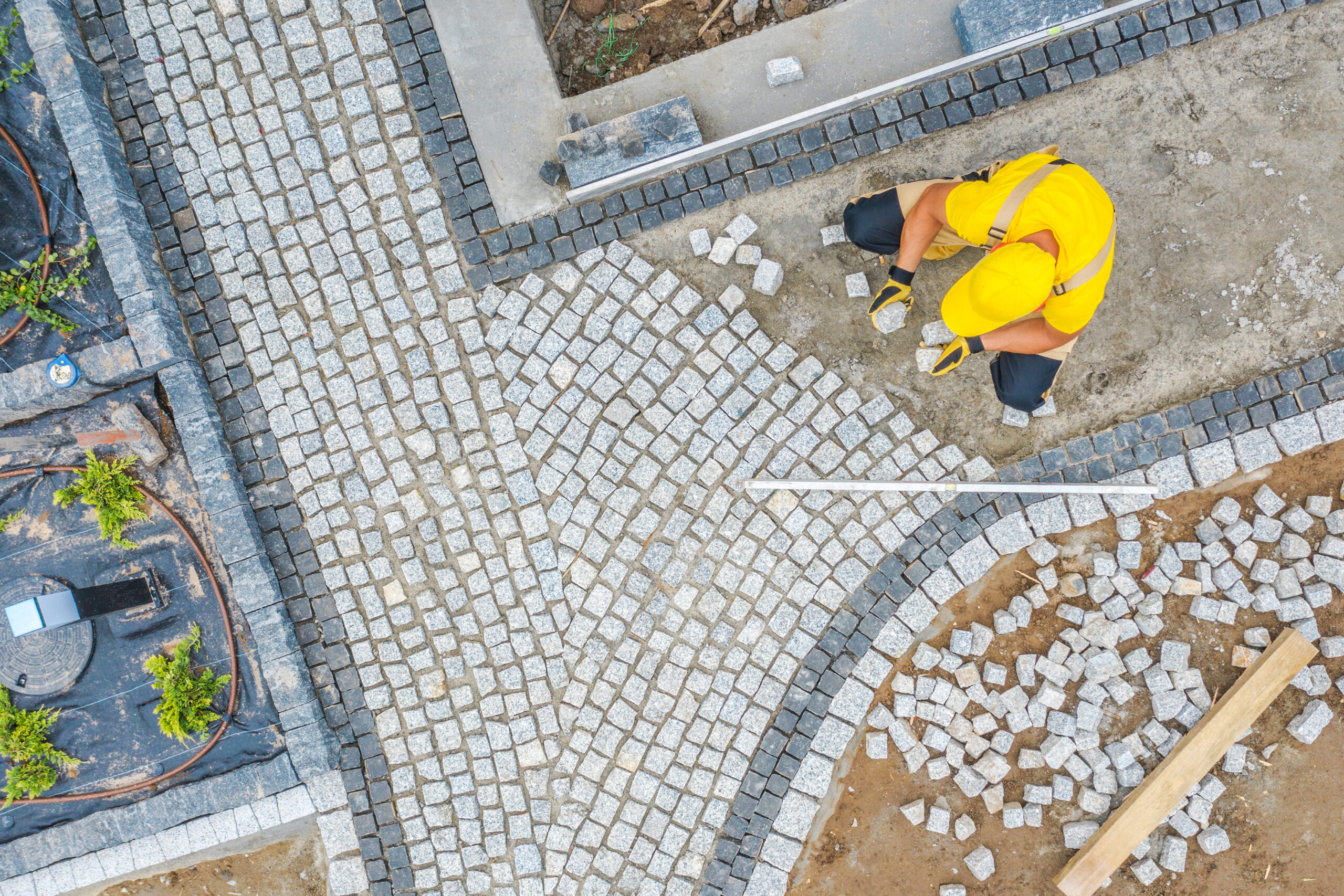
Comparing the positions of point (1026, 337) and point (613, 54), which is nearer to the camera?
point (1026, 337)

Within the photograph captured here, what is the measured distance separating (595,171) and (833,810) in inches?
182

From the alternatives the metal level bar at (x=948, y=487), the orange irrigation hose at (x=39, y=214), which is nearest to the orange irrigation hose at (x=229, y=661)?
the orange irrigation hose at (x=39, y=214)

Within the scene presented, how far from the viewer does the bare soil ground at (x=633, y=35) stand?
5625mm

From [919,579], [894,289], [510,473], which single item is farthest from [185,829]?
[894,289]

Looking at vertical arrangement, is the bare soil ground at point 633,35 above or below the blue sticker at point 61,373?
above

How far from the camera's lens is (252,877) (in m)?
5.54

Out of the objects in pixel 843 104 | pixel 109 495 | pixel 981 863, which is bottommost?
pixel 981 863

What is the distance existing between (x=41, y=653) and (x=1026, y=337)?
6741 millimetres

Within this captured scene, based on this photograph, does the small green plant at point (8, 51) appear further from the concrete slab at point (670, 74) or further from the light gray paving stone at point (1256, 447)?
the light gray paving stone at point (1256, 447)

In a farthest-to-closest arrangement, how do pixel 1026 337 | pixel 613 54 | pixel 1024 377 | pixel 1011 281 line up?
pixel 613 54, pixel 1024 377, pixel 1026 337, pixel 1011 281

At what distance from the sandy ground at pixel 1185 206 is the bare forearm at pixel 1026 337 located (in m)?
0.56

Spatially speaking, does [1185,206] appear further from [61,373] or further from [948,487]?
[61,373]

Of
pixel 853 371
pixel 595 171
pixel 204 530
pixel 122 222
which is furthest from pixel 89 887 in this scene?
pixel 853 371

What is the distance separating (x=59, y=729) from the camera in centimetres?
534
